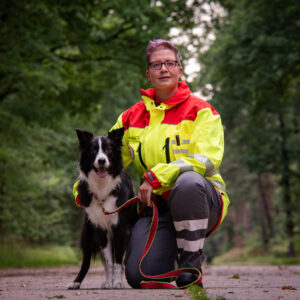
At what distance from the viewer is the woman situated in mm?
4348

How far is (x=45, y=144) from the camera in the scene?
605 inches

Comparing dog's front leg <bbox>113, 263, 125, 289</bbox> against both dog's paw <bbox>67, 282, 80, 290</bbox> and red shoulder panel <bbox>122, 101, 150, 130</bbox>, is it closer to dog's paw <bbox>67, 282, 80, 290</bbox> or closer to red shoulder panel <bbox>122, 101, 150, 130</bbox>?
dog's paw <bbox>67, 282, 80, 290</bbox>

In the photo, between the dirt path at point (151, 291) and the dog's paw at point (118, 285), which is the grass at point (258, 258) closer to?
the dirt path at point (151, 291)

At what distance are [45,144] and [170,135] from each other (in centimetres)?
1108

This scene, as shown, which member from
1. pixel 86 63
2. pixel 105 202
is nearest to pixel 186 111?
pixel 105 202

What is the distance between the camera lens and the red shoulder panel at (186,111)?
15.8ft

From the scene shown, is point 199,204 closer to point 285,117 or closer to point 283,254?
point 285,117

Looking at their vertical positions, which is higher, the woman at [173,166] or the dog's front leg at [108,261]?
the woman at [173,166]

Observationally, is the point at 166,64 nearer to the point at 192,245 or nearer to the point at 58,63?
the point at 192,245

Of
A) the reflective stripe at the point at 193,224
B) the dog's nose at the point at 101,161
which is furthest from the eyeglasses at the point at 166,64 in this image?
the reflective stripe at the point at 193,224

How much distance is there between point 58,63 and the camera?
12398mm

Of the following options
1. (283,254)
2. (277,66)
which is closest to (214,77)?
(277,66)

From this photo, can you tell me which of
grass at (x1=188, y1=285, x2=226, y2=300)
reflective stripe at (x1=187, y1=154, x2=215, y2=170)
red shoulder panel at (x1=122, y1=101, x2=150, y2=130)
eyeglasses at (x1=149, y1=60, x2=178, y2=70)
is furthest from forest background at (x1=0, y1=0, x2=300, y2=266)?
grass at (x1=188, y1=285, x2=226, y2=300)

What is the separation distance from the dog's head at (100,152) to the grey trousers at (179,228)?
0.61 meters
